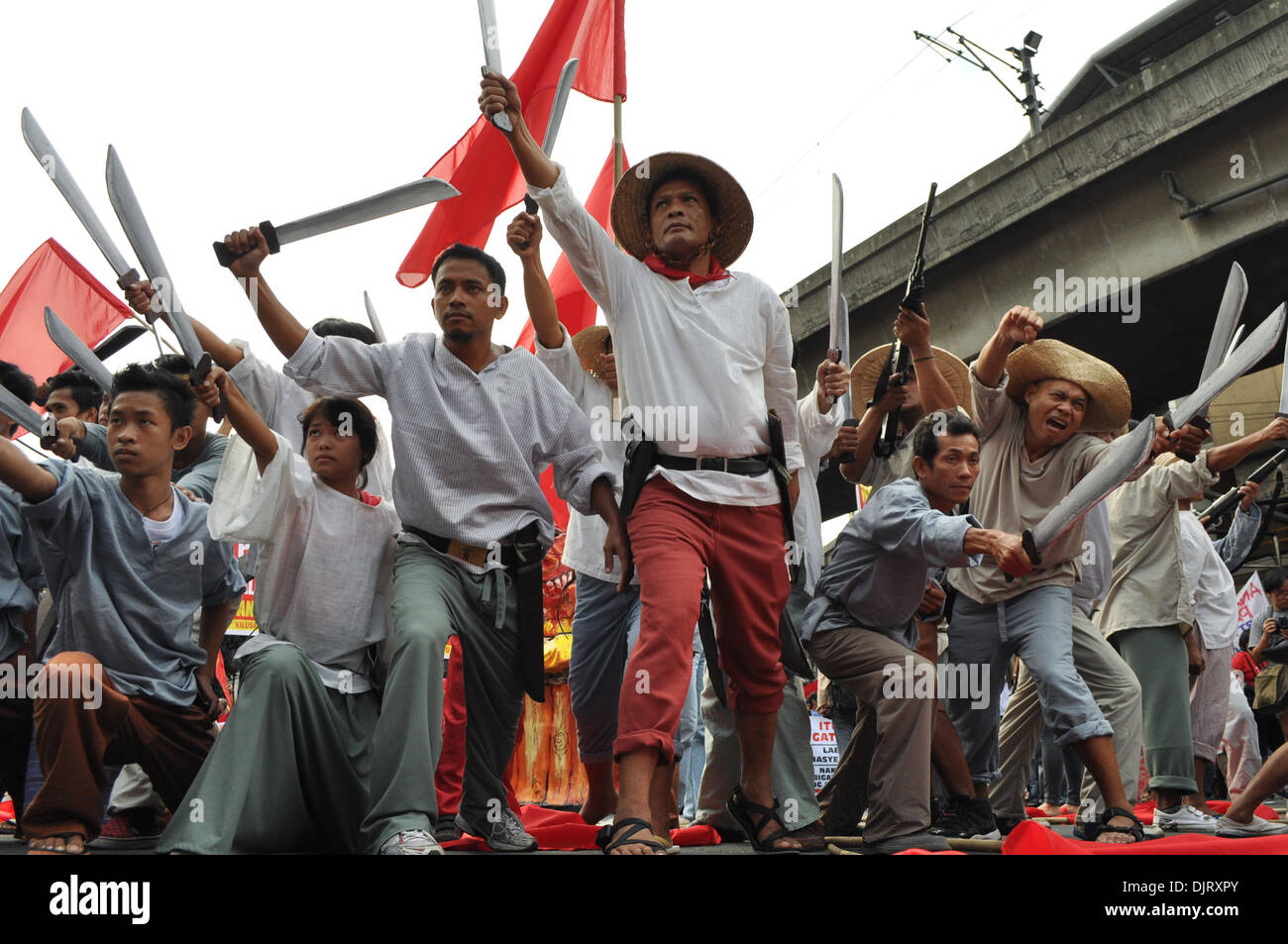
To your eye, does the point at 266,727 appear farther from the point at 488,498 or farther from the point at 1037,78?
the point at 1037,78

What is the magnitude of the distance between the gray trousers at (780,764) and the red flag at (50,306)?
4789 mm

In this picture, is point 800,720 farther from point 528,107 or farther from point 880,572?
point 528,107

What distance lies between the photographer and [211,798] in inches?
114

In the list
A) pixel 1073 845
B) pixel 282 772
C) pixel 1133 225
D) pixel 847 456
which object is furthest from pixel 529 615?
pixel 1133 225

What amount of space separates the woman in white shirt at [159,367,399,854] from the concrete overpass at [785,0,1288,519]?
6.80 m

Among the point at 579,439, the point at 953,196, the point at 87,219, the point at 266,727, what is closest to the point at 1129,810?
the point at 579,439

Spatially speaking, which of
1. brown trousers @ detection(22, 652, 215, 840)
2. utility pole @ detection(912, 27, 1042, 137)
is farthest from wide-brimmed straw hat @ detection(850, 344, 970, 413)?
utility pole @ detection(912, 27, 1042, 137)

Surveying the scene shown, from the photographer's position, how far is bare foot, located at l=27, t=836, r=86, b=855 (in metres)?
3.13

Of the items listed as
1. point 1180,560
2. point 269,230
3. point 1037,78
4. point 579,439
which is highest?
point 1037,78

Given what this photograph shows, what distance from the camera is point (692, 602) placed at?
10.7 ft

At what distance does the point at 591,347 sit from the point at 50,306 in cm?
387

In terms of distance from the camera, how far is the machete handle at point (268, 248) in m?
3.41

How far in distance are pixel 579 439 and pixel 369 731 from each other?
116 cm

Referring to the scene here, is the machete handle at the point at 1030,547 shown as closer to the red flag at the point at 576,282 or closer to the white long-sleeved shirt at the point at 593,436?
the white long-sleeved shirt at the point at 593,436
